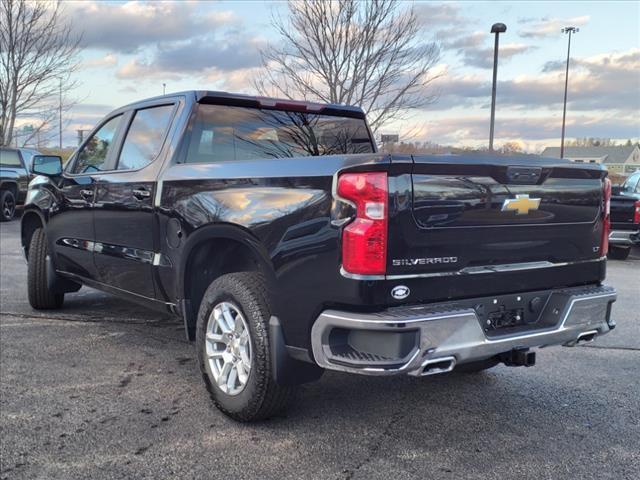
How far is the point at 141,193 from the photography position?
14.0 feet

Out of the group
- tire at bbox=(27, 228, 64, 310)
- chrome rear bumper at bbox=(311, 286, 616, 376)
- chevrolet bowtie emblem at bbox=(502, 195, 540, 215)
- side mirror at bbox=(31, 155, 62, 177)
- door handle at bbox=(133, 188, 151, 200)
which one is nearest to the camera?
chrome rear bumper at bbox=(311, 286, 616, 376)

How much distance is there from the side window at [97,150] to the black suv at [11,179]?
38.2 feet

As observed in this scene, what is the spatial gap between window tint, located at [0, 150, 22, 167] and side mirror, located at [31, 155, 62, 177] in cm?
1219

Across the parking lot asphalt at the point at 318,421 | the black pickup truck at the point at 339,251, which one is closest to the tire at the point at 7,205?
the parking lot asphalt at the point at 318,421

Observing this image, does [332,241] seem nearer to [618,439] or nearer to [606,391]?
[618,439]

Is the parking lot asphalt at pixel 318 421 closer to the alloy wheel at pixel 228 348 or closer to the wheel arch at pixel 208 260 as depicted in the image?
the alloy wheel at pixel 228 348

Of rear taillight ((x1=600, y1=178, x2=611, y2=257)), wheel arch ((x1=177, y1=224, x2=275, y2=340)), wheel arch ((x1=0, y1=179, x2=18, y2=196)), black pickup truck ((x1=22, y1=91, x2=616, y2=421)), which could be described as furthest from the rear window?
wheel arch ((x1=0, y1=179, x2=18, y2=196))

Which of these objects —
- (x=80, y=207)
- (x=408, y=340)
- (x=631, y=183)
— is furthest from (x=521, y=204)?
(x=631, y=183)

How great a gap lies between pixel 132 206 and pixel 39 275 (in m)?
2.11

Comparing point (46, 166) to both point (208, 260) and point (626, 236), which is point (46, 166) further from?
point (626, 236)

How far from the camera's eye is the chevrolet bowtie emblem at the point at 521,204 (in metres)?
3.14

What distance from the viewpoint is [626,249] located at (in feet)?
37.5

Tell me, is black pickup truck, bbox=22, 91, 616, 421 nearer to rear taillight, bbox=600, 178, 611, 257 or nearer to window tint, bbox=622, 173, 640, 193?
rear taillight, bbox=600, 178, 611, 257

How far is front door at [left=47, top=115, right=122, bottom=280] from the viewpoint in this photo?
197 inches
